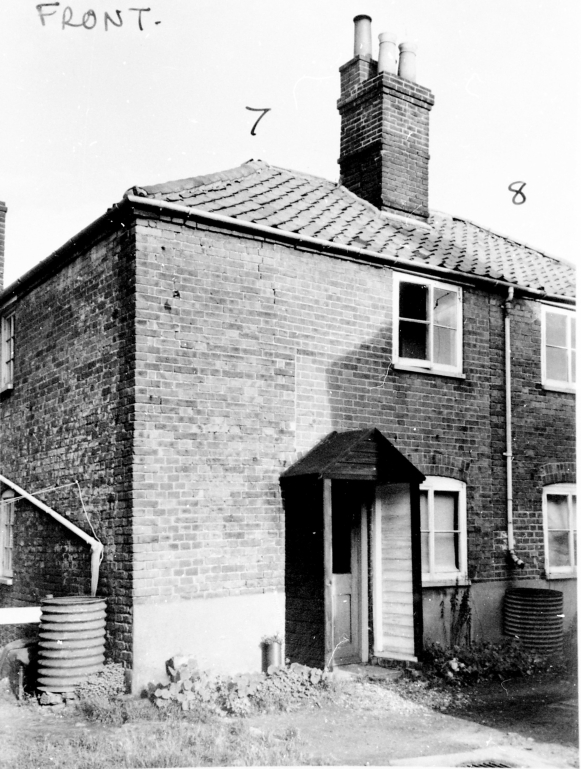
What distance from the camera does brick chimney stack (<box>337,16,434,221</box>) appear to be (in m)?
13.1

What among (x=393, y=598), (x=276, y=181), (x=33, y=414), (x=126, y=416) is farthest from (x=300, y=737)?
(x=276, y=181)

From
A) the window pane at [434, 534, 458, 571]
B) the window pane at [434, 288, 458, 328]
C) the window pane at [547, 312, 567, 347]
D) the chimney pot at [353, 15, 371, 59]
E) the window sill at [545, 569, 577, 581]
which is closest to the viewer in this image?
the window pane at [434, 534, 458, 571]

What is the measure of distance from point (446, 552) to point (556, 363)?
146 inches

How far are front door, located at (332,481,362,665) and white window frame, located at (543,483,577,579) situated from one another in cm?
345

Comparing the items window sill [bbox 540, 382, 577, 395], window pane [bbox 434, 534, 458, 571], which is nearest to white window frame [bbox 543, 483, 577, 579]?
window sill [bbox 540, 382, 577, 395]

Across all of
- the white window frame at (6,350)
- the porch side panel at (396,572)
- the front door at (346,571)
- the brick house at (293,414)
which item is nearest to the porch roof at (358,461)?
the brick house at (293,414)

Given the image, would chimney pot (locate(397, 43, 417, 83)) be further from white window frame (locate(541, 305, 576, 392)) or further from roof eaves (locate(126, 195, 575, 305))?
white window frame (locate(541, 305, 576, 392))

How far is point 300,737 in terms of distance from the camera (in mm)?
7449

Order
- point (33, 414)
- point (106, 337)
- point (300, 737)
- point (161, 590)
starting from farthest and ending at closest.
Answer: point (33, 414)
point (106, 337)
point (161, 590)
point (300, 737)

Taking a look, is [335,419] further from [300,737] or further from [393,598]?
[300,737]

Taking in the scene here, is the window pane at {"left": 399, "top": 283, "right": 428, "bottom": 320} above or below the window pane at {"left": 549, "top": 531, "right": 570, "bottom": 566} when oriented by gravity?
above

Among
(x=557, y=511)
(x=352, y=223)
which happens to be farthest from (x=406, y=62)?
(x=557, y=511)

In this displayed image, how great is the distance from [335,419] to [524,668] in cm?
411

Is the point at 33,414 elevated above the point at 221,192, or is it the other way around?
the point at 221,192
